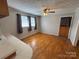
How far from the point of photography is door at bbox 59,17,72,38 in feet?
16.8

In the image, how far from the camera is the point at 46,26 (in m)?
6.42

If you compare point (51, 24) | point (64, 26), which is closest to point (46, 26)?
point (51, 24)

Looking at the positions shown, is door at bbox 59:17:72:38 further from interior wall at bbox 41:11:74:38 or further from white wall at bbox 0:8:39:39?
white wall at bbox 0:8:39:39

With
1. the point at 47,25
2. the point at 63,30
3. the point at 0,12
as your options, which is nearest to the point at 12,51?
the point at 0,12

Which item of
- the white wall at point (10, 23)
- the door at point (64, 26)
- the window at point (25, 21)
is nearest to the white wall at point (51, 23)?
the door at point (64, 26)

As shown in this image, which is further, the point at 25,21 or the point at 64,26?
the point at 64,26

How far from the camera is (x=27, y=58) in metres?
0.88

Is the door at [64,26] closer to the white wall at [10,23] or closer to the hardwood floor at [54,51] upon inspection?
the hardwood floor at [54,51]

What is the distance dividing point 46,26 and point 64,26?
187 cm

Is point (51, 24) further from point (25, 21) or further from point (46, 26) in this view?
point (25, 21)

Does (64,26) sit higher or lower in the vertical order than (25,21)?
lower

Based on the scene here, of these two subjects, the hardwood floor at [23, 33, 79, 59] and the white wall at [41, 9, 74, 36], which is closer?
the hardwood floor at [23, 33, 79, 59]

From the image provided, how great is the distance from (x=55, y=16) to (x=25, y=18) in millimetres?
2880

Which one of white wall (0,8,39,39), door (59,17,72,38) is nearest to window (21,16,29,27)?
white wall (0,8,39,39)
